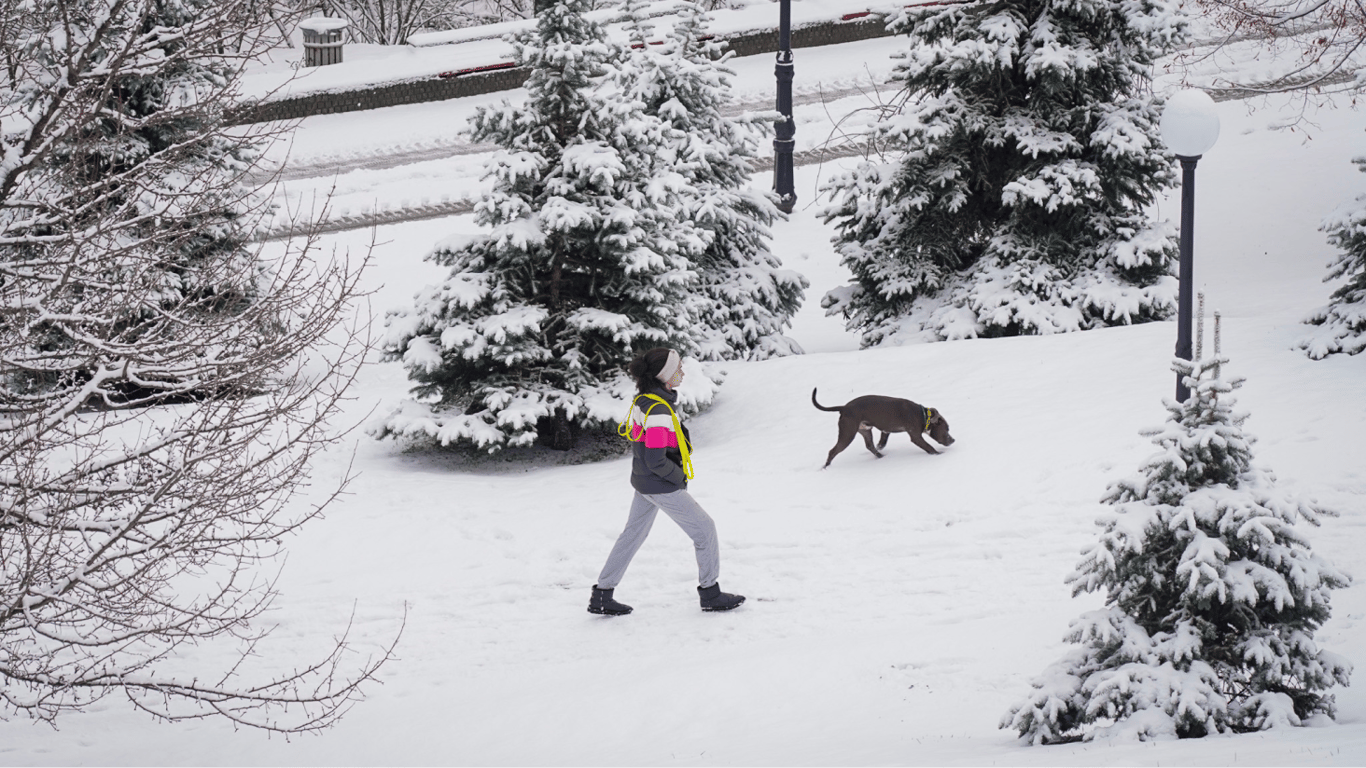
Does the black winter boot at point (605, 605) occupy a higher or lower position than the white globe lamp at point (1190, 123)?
lower

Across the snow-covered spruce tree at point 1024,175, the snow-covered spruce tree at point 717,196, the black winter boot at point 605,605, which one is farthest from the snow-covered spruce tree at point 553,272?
Result: the black winter boot at point 605,605

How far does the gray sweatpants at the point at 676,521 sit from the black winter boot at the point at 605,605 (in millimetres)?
47

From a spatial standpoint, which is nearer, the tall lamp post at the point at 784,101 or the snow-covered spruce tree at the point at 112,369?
the snow-covered spruce tree at the point at 112,369

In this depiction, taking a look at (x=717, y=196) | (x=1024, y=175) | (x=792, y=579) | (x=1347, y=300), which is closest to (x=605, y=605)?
(x=792, y=579)

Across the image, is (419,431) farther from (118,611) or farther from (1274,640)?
(1274,640)

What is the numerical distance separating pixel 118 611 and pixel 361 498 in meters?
5.23

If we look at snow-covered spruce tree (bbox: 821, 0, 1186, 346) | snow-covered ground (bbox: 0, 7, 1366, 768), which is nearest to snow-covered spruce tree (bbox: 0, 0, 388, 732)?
snow-covered ground (bbox: 0, 7, 1366, 768)

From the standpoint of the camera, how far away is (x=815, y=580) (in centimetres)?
864

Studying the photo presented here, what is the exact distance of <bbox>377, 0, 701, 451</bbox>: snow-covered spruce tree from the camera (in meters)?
11.4

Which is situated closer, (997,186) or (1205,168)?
(997,186)

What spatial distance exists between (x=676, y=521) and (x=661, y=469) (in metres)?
0.42

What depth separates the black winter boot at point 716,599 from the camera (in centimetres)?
816

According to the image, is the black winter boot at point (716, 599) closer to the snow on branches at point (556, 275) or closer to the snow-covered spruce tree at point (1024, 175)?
the snow on branches at point (556, 275)

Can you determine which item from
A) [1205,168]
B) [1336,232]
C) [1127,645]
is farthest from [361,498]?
Result: [1205,168]
